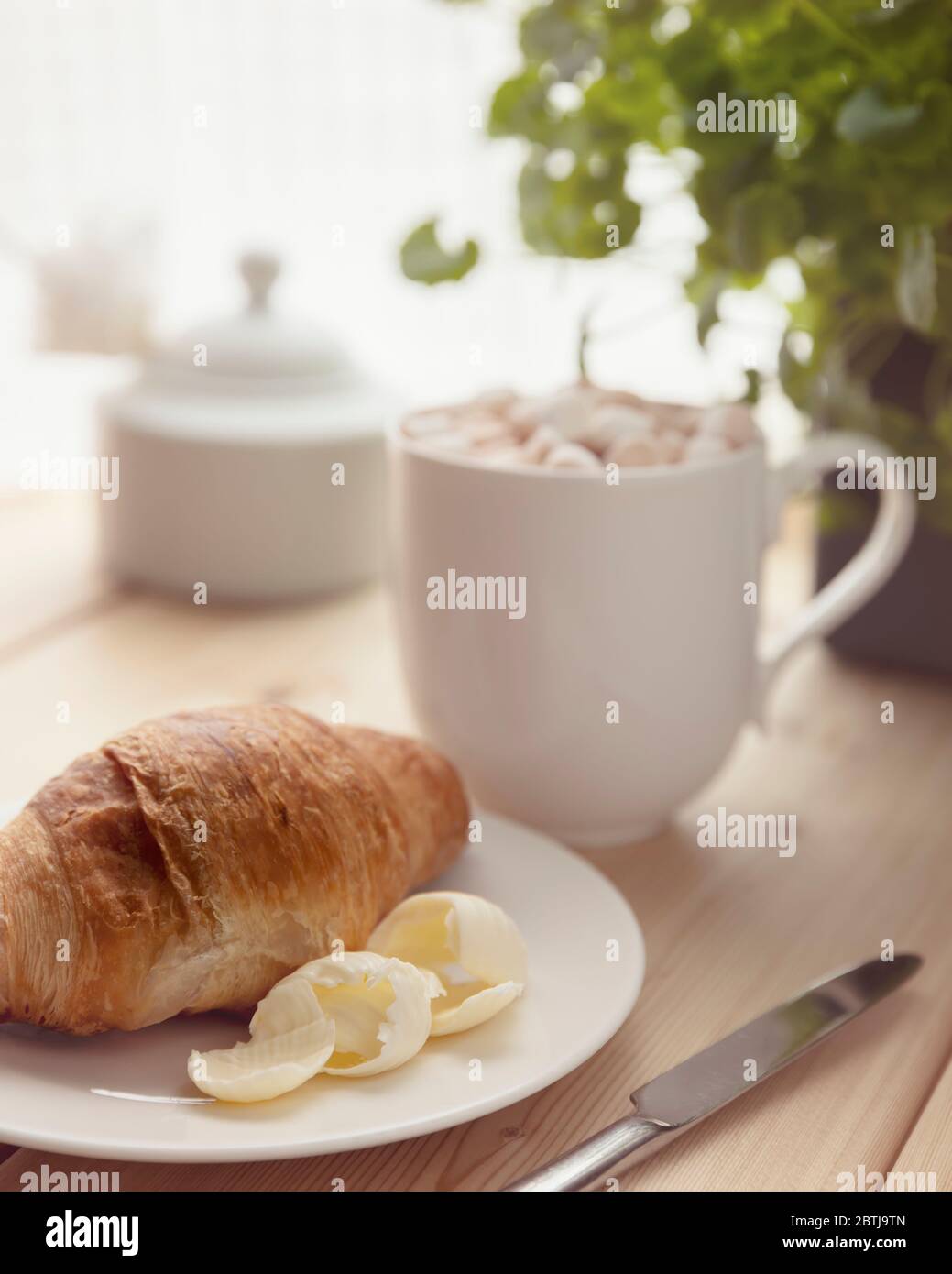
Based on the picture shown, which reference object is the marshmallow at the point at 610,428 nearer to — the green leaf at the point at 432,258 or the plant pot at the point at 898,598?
the green leaf at the point at 432,258

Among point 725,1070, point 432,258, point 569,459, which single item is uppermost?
point 432,258

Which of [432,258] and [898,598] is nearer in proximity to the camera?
Result: [432,258]

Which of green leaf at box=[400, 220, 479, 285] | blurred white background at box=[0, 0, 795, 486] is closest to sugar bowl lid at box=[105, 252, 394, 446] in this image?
green leaf at box=[400, 220, 479, 285]

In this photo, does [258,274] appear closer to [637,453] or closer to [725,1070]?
[637,453]

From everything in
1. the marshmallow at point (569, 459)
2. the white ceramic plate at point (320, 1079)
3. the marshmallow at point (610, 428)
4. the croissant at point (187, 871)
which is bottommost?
the white ceramic plate at point (320, 1079)

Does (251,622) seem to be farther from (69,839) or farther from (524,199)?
(69,839)

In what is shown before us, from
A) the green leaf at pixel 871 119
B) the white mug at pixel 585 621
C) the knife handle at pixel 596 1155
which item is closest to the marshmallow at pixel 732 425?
the white mug at pixel 585 621

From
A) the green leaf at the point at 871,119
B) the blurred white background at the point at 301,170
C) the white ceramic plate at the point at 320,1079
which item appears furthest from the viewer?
the blurred white background at the point at 301,170

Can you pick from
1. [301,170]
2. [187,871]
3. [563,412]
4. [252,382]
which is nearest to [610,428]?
[563,412]
